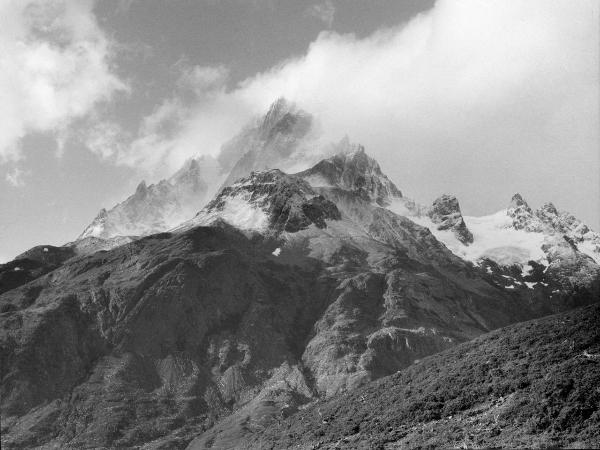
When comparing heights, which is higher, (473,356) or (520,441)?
(473,356)

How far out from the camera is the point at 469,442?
6900 centimetres

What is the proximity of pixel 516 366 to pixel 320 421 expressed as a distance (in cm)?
3203

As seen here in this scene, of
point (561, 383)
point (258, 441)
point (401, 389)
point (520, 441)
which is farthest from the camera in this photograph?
point (258, 441)

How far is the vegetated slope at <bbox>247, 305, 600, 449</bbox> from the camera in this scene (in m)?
68.1

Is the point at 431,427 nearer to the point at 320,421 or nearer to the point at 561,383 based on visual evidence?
the point at 561,383

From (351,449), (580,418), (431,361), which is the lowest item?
(580,418)

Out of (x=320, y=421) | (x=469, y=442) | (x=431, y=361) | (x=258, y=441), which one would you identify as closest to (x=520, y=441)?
(x=469, y=442)

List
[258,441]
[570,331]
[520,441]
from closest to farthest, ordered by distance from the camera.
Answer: [520,441] → [570,331] → [258,441]

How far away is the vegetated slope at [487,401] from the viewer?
68062 mm

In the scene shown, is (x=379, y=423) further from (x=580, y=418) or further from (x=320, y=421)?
(x=580, y=418)

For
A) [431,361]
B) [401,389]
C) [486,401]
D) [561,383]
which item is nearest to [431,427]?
[486,401]

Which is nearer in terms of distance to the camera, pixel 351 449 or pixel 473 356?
pixel 351 449

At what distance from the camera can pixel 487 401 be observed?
8081 centimetres

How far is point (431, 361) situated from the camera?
390ft
